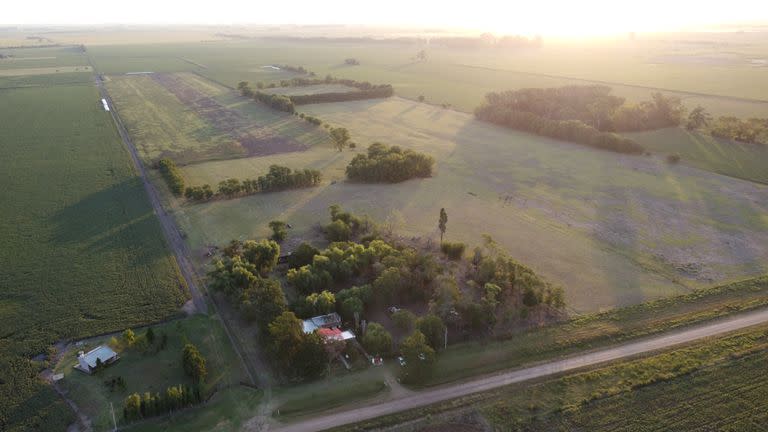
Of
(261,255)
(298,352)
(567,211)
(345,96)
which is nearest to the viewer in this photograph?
(298,352)

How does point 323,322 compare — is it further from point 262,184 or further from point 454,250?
point 262,184

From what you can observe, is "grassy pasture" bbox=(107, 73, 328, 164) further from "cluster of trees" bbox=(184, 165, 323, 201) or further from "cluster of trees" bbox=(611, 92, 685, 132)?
"cluster of trees" bbox=(611, 92, 685, 132)

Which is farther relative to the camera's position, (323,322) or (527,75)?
(527,75)

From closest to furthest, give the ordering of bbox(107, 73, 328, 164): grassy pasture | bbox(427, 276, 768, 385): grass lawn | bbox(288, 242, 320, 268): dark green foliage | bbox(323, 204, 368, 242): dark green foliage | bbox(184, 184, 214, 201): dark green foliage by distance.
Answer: bbox(427, 276, 768, 385): grass lawn, bbox(288, 242, 320, 268): dark green foliage, bbox(323, 204, 368, 242): dark green foliage, bbox(184, 184, 214, 201): dark green foliage, bbox(107, 73, 328, 164): grassy pasture

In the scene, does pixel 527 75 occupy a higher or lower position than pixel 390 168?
higher

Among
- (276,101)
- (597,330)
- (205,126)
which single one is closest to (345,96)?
(276,101)

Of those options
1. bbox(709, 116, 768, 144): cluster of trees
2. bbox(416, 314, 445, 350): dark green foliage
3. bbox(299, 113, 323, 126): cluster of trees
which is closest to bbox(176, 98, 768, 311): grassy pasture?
bbox(416, 314, 445, 350): dark green foliage

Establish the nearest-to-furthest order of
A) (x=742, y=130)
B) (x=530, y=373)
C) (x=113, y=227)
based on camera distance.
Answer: (x=530, y=373) < (x=113, y=227) < (x=742, y=130)
